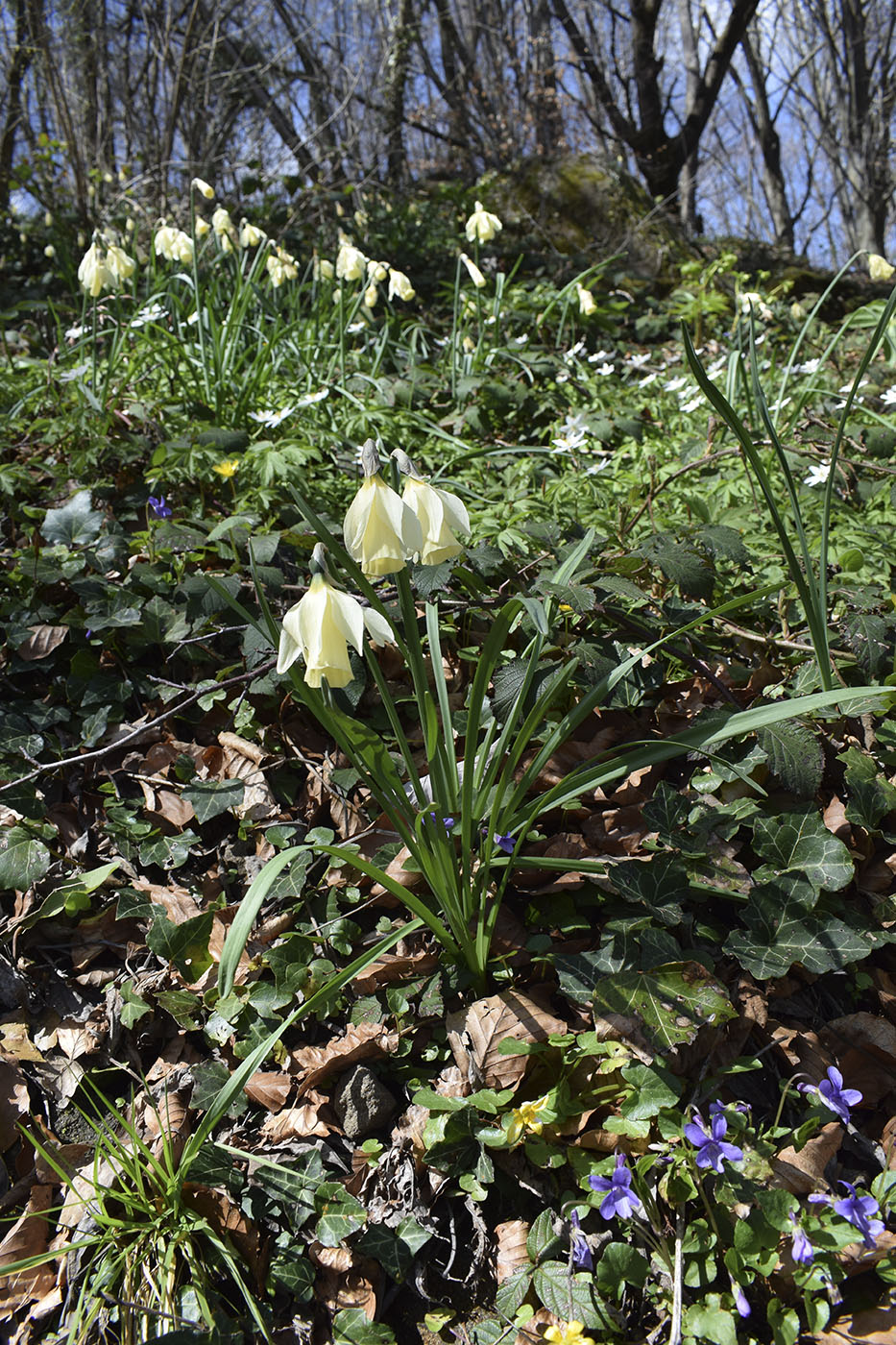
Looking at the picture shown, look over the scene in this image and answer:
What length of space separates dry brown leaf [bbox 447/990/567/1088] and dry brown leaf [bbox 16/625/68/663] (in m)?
1.43

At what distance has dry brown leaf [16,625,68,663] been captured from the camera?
2.21m

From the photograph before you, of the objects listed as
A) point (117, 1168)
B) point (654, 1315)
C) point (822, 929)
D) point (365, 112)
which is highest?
point (365, 112)

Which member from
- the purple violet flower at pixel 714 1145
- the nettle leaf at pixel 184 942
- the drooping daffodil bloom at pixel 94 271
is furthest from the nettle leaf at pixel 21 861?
the drooping daffodil bloom at pixel 94 271

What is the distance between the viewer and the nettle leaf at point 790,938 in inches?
54.6

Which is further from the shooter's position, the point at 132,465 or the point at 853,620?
the point at 132,465

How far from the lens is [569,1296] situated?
1210 millimetres

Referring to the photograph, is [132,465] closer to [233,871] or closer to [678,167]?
[233,871]

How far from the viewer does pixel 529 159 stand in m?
6.91

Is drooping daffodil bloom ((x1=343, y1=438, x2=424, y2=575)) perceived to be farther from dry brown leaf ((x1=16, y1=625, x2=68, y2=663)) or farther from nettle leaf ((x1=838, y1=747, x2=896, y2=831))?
dry brown leaf ((x1=16, y1=625, x2=68, y2=663))

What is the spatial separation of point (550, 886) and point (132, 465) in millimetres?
2135

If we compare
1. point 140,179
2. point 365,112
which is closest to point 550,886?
point 140,179

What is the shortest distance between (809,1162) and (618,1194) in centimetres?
35

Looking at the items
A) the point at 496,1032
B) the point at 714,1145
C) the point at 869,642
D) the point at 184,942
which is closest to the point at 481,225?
the point at 869,642

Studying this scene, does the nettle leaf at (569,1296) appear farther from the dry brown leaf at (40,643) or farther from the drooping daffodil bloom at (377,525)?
the dry brown leaf at (40,643)
